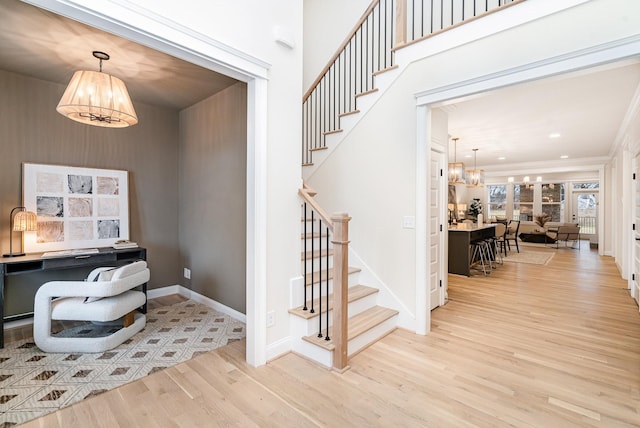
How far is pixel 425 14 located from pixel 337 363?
4.76 metres

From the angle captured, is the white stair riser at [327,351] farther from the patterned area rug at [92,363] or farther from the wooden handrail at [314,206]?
the wooden handrail at [314,206]

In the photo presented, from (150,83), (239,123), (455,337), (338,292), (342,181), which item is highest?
(150,83)

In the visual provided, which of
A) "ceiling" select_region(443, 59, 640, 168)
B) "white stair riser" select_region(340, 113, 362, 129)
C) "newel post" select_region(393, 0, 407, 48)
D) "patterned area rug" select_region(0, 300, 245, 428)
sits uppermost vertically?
"newel post" select_region(393, 0, 407, 48)

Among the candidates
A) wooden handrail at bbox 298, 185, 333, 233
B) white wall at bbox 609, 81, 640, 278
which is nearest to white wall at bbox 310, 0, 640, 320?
wooden handrail at bbox 298, 185, 333, 233

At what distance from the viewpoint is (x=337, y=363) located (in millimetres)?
2361

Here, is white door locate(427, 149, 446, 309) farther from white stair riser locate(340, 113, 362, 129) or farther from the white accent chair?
the white accent chair

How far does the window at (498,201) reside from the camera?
12.3 meters

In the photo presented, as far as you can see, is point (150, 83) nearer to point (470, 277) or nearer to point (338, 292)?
point (338, 292)

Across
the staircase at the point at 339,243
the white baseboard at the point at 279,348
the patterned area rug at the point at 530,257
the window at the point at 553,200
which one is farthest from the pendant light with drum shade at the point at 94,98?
the window at the point at 553,200

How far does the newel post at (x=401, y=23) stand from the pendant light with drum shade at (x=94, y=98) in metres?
2.84

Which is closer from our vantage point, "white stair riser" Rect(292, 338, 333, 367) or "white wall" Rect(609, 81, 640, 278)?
"white stair riser" Rect(292, 338, 333, 367)

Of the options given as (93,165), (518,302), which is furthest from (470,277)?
A: (93,165)

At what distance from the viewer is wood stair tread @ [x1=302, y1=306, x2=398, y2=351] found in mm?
2463

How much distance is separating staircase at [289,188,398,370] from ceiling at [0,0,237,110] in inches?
75.2
